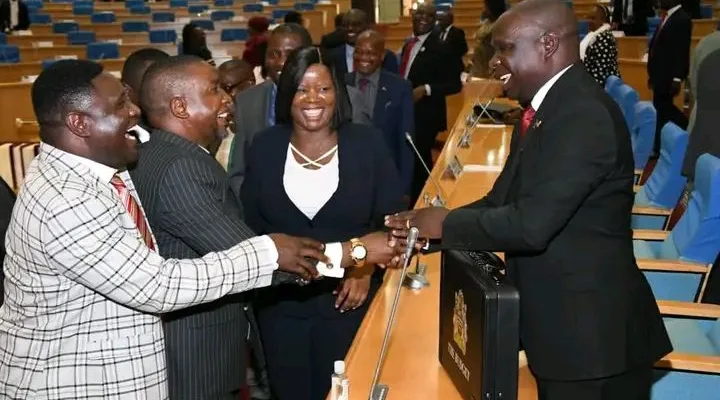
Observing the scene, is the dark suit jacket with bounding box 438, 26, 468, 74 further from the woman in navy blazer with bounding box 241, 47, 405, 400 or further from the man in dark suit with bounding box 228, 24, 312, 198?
the woman in navy blazer with bounding box 241, 47, 405, 400

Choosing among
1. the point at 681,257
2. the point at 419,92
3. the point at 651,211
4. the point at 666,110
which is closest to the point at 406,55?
the point at 419,92

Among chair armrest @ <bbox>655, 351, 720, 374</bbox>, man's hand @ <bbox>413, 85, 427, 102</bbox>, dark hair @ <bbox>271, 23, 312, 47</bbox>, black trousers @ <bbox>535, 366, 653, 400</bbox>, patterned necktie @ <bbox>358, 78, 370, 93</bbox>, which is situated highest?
dark hair @ <bbox>271, 23, 312, 47</bbox>

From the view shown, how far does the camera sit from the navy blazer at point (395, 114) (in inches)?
179

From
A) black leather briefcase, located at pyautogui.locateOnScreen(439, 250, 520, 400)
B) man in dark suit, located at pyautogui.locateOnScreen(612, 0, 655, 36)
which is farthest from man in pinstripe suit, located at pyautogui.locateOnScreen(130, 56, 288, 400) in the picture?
man in dark suit, located at pyautogui.locateOnScreen(612, 0, 655, 36)

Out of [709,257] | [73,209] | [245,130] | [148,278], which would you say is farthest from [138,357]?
[709,257]

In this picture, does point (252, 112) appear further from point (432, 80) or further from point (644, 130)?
point (432, 80)

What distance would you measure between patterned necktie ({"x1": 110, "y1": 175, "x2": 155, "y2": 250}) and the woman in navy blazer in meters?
0.81

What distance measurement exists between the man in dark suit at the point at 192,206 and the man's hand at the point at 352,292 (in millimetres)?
377

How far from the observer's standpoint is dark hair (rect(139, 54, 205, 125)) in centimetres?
236

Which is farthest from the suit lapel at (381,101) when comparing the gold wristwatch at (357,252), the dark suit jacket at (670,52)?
the dark suit jacket at (670,52)

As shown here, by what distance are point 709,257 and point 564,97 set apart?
1800 mm

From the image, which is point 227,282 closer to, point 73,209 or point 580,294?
point 73,209

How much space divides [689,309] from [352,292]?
43.7 inches

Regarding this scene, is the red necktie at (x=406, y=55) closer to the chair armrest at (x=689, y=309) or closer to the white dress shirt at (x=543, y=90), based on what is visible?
the chair armrest at (x=689, y=309)
